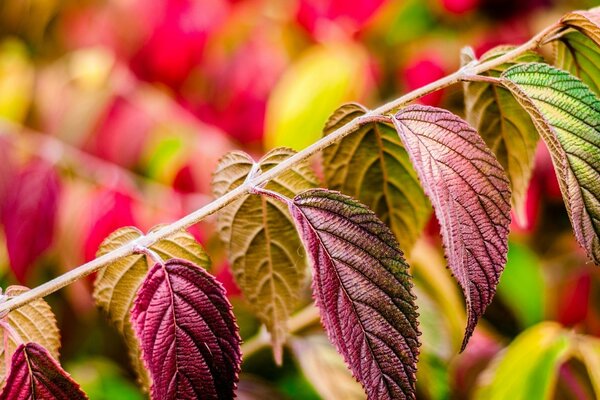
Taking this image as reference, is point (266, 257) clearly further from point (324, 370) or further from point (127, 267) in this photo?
point (324, 370)

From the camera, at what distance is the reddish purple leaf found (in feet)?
2.88

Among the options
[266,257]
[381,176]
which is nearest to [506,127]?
[381,176]

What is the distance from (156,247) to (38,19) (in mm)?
1297

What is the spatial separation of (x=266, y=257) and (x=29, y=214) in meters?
0.47

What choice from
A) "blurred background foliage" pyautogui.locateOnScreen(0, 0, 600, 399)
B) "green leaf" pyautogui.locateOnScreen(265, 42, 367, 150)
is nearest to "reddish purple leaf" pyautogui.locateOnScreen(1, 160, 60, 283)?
"blurred background foliage" pyautogui.locateOnScreen(0, 0, 600, 399)

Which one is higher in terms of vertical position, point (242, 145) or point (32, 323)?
point (242, 145)

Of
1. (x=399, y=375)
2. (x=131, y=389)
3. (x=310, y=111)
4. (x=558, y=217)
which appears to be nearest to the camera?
(x=399, y=375)

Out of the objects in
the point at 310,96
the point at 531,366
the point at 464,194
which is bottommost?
the point at 531,366

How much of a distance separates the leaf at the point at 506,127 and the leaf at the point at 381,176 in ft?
0.21

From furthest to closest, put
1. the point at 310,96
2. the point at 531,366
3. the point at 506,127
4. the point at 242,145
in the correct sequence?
the point at 242,145, the point at 310,96, the point at 531,366, the point at 506,127

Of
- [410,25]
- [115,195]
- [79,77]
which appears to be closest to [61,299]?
Result: [115,195]

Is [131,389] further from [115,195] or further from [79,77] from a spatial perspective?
[79,77]

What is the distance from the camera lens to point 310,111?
3.43 ft

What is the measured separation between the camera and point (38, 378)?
0.44 m
